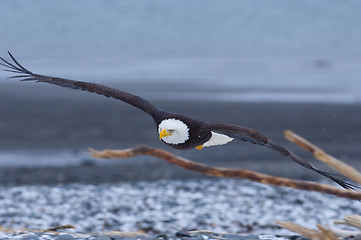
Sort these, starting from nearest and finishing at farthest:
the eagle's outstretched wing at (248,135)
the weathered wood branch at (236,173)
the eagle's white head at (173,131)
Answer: the eagle's outstretched wing at (248,135) → the eagle's white head at (173,131) → the weathered wood branch at (236,173)

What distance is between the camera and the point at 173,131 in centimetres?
435

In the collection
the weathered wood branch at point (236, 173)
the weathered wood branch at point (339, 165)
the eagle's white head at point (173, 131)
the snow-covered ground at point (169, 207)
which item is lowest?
the snow-covered ground at point (169, 207)

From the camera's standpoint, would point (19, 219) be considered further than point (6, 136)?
No

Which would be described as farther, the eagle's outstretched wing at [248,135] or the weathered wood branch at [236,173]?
the weathered wood branch at [236,173]

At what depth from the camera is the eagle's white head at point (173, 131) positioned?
4.34 metres

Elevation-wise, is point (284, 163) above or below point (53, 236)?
above

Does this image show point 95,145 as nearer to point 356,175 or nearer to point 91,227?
point 91,227

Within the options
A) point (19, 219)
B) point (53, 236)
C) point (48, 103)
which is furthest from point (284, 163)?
point (48, 103)

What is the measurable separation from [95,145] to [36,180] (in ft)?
7.00

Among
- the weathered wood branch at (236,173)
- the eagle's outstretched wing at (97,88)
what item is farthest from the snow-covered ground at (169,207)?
the eagle's outstretched wing at (97,88)

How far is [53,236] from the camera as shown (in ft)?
18.5

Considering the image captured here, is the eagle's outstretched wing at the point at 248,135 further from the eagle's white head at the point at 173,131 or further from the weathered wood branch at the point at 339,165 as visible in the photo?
the weathered wood branch at the point at 339,165

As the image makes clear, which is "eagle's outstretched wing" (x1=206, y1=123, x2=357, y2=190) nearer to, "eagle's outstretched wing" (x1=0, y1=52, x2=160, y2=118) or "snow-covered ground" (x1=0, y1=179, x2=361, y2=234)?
"eagle's outstretched wing" (x1=0, y1=52, x2=160, y2=118)

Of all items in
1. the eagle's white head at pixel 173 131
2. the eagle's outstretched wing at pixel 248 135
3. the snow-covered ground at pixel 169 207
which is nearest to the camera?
the eagle's outstretched wing at pixel 248 135
